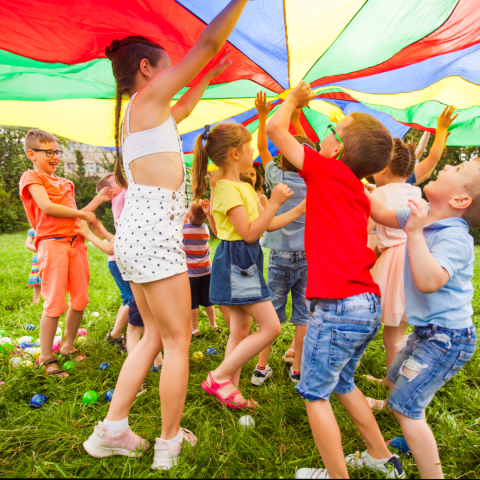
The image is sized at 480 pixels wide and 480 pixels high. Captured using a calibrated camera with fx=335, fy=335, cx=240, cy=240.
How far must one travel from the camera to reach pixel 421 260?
1302 millimetres

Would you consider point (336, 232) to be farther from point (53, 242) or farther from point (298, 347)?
point (53, 242)

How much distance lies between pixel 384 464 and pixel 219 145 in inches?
74.1

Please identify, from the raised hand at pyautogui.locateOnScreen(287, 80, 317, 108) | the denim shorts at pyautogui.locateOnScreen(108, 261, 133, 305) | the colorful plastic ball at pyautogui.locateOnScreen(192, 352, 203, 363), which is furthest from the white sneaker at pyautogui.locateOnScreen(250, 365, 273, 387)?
the raised hand at pyautogui.locateOnScreen(287, 80, 317, 108)

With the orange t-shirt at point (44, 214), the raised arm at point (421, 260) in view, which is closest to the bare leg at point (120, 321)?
the orange t-shirt at point (44, 214)

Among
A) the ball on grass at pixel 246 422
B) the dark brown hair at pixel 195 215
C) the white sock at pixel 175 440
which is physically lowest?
the ball on grass at pixel 246 422

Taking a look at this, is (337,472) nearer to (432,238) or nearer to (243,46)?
(432,238)

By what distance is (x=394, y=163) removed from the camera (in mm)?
2365

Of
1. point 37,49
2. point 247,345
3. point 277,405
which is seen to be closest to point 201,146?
point 37,49

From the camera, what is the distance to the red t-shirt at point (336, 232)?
4.58 feet

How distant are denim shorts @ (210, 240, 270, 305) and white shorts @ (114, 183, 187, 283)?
497mm

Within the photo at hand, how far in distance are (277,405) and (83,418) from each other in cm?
114

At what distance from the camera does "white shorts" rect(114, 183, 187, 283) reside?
4.82ft

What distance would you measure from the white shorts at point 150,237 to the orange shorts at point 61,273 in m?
1.37

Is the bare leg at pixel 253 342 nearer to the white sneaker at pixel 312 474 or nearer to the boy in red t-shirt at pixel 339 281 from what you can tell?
the boy in red t-shirt at pixel 339 281
